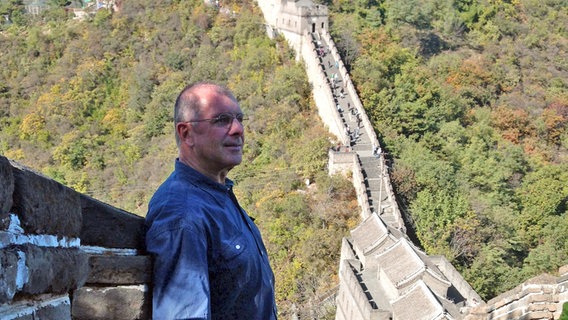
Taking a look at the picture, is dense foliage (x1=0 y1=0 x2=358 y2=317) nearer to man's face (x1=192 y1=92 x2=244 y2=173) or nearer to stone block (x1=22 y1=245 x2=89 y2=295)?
man's face (x1=192 y1=92 x2=244 y2=173)

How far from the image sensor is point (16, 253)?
1.83m

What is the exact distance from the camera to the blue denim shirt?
8.08ft

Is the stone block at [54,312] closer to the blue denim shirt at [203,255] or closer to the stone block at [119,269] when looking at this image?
the stone block at [119,269]

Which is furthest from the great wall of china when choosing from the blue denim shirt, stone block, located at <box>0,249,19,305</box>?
the blue denim shirt

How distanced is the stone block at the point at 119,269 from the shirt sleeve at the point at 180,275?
6 centimetres

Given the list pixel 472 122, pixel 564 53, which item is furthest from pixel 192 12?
pixel 564 53

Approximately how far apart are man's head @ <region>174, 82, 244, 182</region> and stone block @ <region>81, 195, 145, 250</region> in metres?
0.58

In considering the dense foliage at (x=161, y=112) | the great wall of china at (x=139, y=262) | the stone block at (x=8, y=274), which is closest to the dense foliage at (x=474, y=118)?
the great wall of china at (x=139, y=262)

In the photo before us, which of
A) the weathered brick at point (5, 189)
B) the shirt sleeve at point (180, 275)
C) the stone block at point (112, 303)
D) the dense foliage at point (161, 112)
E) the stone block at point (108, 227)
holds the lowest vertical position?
the dense foliage at point (161, 112)

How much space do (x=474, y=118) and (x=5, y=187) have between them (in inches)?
1238

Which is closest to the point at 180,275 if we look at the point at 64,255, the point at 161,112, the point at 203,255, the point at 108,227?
the point at 203,255

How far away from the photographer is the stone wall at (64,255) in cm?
183

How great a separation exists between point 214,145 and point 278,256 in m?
18.2

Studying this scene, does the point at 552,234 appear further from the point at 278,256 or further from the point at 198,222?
the point at 198,222
